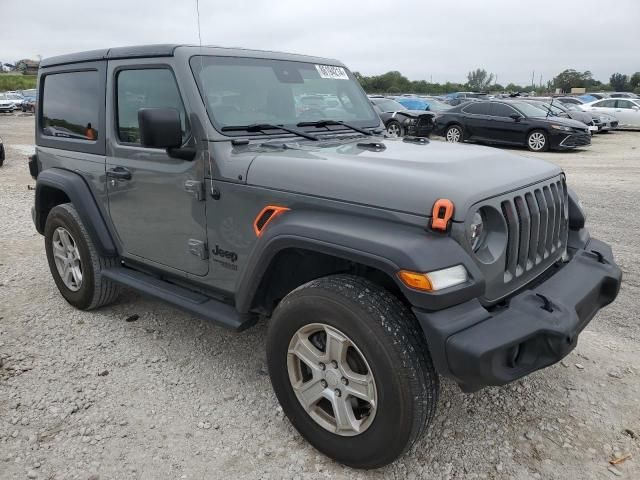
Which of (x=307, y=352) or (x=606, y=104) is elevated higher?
(x=606, y=104)

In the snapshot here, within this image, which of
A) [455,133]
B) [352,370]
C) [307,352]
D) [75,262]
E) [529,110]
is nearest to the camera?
[352,370]

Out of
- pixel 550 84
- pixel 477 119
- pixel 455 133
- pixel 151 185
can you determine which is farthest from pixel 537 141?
pixel 550 84

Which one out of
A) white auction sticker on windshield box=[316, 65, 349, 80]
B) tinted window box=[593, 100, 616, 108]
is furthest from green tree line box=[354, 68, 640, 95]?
white auction sticker on windshield box=[316, 65, 349, 80]

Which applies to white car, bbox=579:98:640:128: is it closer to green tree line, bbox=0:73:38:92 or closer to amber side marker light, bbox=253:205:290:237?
amber side marker light, bbox=253:205:290:237

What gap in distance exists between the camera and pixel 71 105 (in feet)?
13.6

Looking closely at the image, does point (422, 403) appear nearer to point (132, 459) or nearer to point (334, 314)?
point (334, 314)

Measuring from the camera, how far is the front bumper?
6.81 ft

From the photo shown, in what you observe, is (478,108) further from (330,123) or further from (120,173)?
(120,173)

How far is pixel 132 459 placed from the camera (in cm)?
265

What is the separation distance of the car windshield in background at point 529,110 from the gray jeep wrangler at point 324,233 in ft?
41.7

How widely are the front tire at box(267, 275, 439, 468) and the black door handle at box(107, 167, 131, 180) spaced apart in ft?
5.36

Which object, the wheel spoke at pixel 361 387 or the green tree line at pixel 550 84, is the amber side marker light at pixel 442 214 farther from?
the green tree line at pixel 550 84

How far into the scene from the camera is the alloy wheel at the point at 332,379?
241 centimetres

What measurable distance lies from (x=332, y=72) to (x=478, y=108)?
43.1 feet
